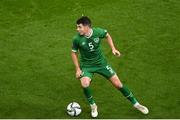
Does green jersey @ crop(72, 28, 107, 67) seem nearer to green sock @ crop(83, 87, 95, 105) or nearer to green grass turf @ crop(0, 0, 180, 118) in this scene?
green sock @ crop(83, 87, 95, 105)

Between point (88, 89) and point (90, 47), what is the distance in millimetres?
825

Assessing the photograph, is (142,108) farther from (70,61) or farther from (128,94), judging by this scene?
(70,61)

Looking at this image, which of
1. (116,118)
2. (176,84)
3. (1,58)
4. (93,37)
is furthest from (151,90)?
(1,58)

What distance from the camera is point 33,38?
489 inches

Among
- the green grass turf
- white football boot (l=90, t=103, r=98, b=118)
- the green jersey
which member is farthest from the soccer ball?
the green jersey

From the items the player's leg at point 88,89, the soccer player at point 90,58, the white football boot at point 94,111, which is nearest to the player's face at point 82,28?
the soccer player at point 90,58

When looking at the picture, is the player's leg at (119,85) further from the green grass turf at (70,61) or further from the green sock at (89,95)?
the green sock at (89,95)

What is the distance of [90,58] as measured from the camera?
29.7 ft

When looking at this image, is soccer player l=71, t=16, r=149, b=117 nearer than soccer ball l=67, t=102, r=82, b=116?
Yes

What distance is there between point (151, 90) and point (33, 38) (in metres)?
3.88

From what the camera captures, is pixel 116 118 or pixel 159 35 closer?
pixel 116 118

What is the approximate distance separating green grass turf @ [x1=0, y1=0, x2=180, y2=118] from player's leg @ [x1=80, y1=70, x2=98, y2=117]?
0.20 metres

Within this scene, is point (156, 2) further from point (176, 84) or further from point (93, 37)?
point (93, 37)

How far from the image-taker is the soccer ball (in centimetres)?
930
